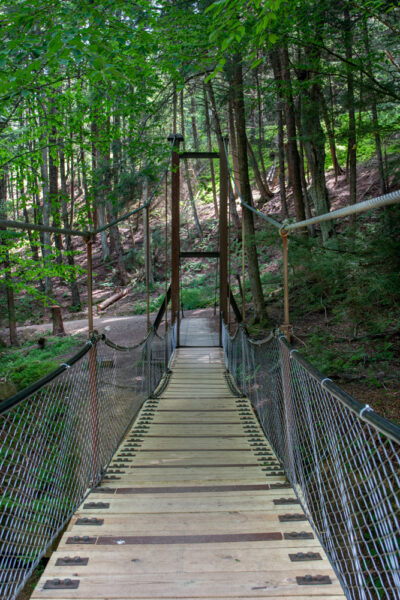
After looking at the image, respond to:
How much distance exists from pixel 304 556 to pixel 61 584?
0.86 m

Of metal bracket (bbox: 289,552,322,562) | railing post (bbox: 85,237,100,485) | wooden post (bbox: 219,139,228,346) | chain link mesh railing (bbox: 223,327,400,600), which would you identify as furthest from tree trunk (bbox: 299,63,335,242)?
metal bracket (bbox: 289,552,322,562)

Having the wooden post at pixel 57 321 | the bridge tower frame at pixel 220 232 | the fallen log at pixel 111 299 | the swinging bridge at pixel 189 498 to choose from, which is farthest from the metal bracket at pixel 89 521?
the fallen log at pixel 111 299

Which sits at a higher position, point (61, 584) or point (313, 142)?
point (313, 142)

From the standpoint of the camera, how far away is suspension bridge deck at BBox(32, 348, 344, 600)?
1.46 m

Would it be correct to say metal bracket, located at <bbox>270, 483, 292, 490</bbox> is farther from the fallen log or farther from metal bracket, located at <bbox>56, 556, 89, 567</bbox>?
the fallen log

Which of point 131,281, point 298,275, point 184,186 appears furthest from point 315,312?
point 184,186

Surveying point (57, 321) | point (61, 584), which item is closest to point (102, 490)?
point (61, 584)

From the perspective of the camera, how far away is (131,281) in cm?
1728

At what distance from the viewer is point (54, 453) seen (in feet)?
7.94

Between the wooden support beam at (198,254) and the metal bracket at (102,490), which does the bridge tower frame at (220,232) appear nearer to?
the wooden support beam at (198,254)

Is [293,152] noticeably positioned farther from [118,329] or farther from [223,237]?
[118,329]

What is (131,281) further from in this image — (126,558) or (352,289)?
(126,558)

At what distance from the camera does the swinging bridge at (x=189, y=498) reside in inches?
57.4

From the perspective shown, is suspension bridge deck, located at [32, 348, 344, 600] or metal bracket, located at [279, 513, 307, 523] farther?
metal bracket, located at [279, 513, 307, 523]
